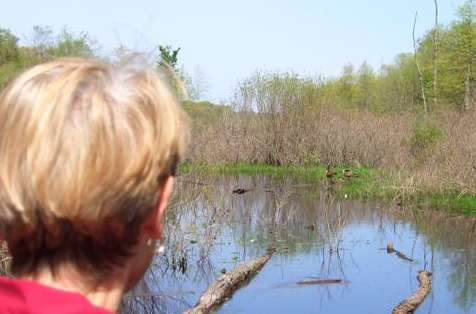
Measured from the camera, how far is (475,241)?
476 inches

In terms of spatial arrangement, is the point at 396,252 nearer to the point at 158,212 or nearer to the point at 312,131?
the point at 158,212

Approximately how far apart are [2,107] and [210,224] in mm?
8392

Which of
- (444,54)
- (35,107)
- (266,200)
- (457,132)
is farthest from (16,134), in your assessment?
(444,54)

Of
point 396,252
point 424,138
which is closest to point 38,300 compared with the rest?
point 396,252

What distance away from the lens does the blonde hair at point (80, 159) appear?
0.96 m

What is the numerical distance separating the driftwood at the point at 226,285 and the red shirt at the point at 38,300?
6.49 meters

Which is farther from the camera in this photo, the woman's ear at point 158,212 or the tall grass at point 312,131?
the tall grass at point 312,131

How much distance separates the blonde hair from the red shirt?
97mm

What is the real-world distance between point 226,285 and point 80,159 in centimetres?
762

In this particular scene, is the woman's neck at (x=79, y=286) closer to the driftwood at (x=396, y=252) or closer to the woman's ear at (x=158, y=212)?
the woman's ear at (x=158, y=212)

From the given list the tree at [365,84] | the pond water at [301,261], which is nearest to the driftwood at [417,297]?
the pond water at [301,261]

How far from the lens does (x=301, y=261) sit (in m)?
10.2

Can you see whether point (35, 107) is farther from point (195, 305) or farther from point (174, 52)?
point (174, 52)

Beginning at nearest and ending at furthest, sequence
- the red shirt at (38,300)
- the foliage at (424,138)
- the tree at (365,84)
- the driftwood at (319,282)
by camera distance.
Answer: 1. the red shirt at (38,300)
2. the driftwood at (319,282)
3. the foliage at (424,138)
4. the tree at (365,84)
